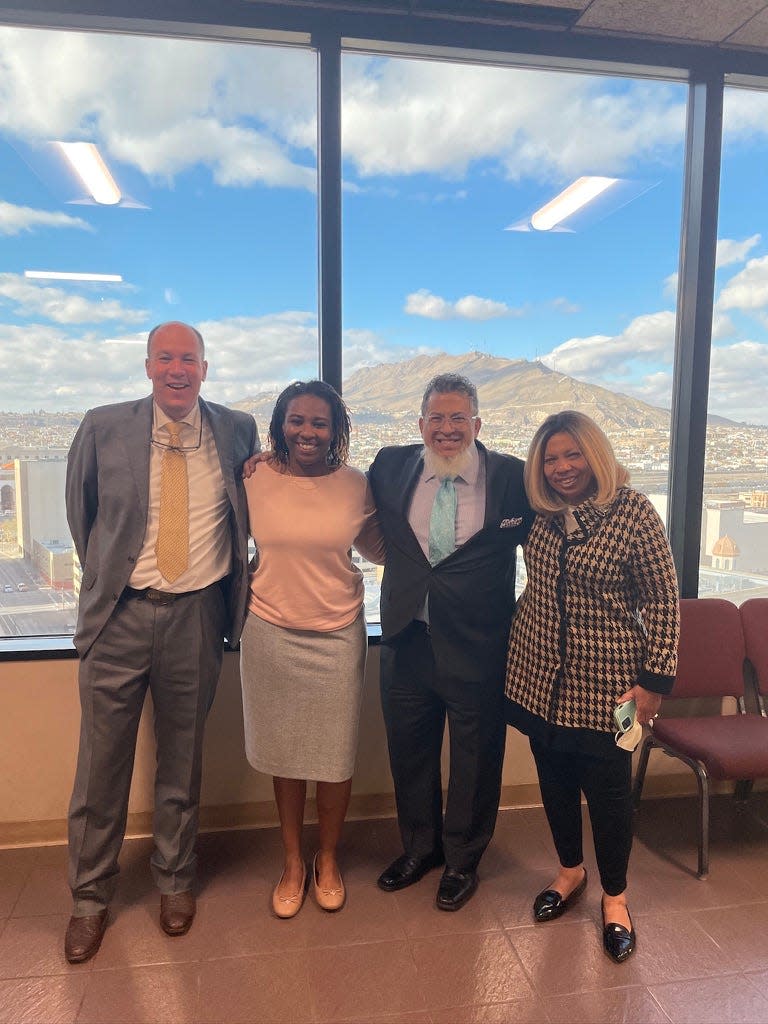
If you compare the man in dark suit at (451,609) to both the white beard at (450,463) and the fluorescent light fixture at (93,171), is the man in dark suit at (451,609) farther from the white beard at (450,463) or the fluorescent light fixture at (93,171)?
the fluorescent light fixture at (93,171)

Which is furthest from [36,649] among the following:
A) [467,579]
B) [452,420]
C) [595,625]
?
[595,625]

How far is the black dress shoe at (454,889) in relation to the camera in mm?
2143

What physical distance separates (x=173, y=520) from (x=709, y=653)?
7.07 feet

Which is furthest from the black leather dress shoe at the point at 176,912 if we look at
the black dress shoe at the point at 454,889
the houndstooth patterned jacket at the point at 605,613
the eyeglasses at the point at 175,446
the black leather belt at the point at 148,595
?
the eyeglasses at the point at 175,446

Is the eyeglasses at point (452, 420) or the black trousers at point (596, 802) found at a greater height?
the eyeglasses at point (452, 420)

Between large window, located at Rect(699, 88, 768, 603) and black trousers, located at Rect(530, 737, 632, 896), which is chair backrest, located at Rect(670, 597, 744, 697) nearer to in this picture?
large window, located at Rect(699, 88, 768, 603)

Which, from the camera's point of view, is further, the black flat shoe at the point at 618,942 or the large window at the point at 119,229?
the large window at the point at 119,229

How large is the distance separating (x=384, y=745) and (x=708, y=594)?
1.58 m

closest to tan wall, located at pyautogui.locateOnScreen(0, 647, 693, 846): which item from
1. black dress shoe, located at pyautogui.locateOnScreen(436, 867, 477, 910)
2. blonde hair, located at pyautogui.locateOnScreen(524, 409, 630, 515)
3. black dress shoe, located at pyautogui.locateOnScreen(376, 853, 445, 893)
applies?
black dress shoe, located at pyautogui.locateOnScreen(376, 853, 445, 893)

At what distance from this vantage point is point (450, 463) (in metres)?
2.10

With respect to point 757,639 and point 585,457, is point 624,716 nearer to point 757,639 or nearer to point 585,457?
point 585,457

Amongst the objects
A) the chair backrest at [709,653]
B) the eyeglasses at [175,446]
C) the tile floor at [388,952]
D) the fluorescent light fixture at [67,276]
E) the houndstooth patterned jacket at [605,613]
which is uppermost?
the fluorescent light fixture at [67,276]

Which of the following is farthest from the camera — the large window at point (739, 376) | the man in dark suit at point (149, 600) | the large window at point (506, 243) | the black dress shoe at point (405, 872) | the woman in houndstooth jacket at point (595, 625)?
the large window at point (739, 376)

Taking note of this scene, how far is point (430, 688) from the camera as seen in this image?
7.09ft
